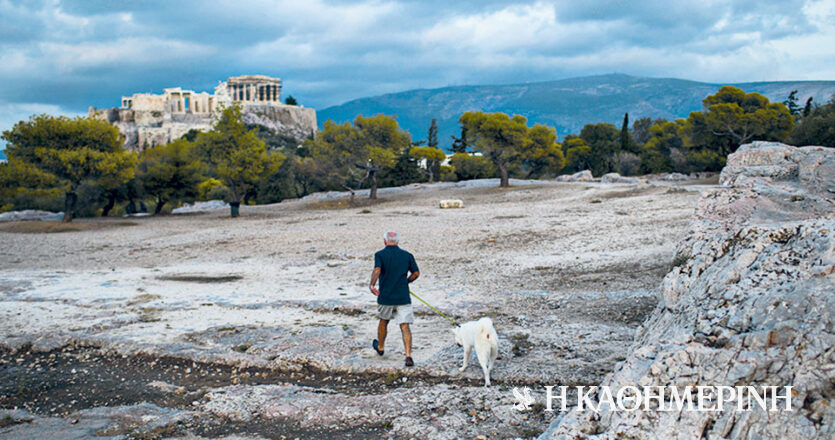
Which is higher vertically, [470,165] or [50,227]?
[470,165]

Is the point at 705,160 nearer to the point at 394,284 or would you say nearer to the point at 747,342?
the point at 394,284

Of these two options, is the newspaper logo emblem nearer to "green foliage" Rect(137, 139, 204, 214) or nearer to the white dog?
the white dog

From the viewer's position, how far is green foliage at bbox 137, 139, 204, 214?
33281 millimetres

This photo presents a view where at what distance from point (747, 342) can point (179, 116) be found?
152 meters

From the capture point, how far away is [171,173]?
109ft

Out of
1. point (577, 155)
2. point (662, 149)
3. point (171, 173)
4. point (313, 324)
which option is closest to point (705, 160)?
point (662, 149)

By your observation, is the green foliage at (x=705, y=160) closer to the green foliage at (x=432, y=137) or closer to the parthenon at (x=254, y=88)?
the green foliage at (x=432, y=137)

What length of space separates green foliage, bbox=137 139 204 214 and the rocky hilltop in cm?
3373

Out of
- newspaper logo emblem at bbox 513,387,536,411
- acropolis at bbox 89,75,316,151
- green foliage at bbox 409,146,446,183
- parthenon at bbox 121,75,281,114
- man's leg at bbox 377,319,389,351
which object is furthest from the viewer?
parthenon at bbox 121,75,281,114

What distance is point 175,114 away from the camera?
139 meters

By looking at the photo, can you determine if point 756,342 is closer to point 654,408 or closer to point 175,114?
point 654,408

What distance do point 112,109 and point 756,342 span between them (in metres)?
154

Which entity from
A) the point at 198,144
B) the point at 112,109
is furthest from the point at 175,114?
the point at 198,144

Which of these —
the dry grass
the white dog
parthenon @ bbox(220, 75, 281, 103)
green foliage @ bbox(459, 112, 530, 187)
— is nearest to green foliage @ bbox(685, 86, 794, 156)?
green foliage @ bbox(459, 112, 530, 187)
